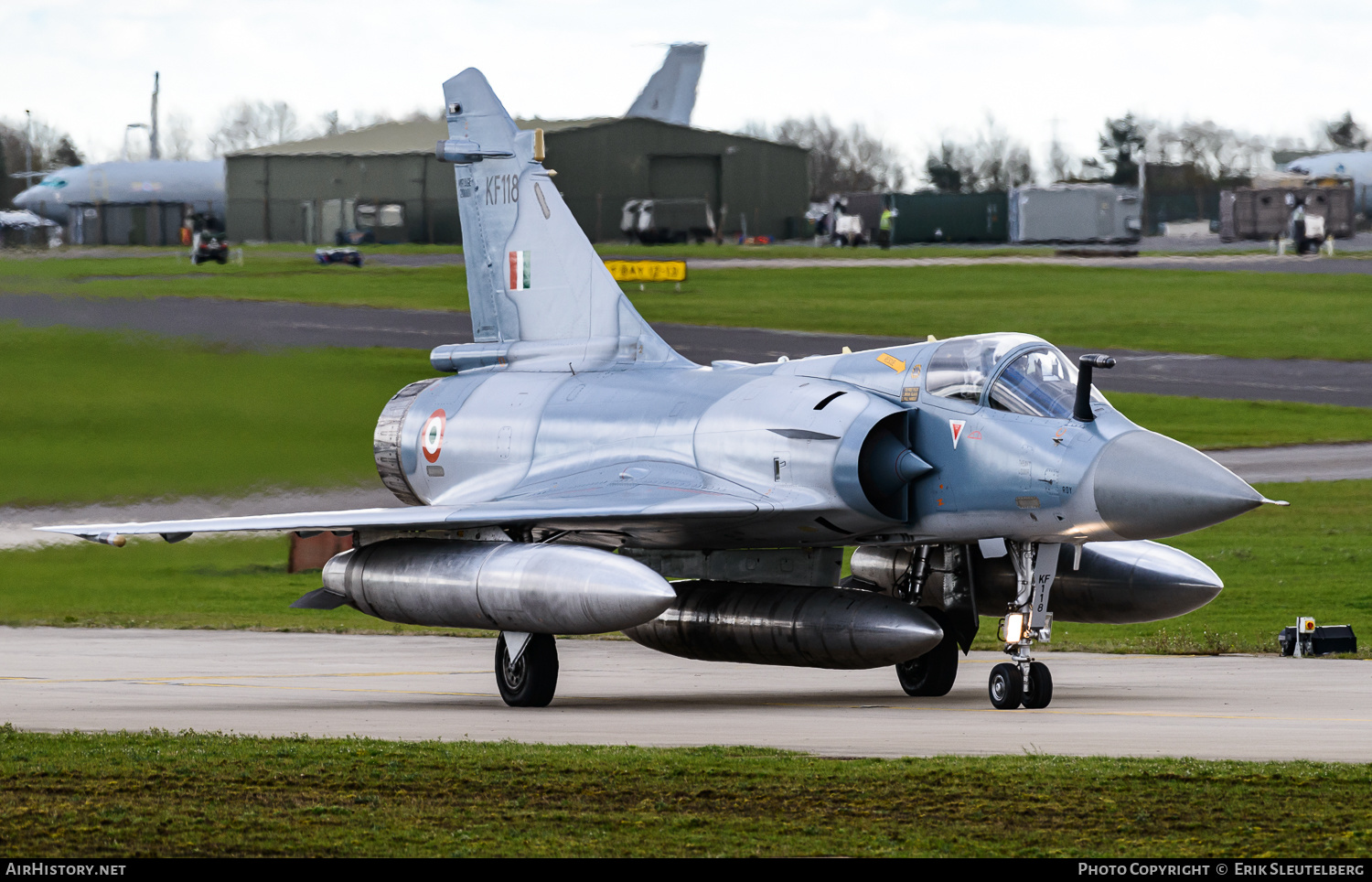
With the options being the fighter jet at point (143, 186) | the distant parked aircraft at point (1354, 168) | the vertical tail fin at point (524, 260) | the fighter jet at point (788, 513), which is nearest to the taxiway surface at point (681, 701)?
the fighter jet at point (788, 513)

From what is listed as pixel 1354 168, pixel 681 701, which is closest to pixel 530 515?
pixel 681 701

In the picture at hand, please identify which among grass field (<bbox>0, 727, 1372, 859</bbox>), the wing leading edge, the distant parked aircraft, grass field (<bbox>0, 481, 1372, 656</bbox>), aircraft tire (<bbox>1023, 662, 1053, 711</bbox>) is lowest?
grass field (<bbox>0, 481, 1372, 656</bbox>)

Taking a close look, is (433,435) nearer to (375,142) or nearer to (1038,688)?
(1038,688)

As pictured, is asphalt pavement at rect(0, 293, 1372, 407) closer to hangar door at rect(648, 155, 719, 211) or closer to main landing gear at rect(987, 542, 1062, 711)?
main landing gear at rect(987, 542, 1062, 711)

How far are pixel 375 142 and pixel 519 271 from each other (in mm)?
48172

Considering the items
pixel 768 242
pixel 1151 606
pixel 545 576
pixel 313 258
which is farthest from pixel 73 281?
pixel 768 242

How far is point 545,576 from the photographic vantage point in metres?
14.6

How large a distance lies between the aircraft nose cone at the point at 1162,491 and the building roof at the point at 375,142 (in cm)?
5206

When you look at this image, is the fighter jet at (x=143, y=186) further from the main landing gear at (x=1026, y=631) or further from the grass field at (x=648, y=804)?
the grass field at (x=648, y=804)

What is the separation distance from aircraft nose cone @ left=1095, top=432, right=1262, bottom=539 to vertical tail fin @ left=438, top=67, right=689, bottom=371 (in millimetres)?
5738

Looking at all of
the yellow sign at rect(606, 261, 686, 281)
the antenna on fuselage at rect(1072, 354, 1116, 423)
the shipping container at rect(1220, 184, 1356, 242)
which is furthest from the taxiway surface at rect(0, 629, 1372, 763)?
the shipping container at rect(1220, 184, 1356, 242)

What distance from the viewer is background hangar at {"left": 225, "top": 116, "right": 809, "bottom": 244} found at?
6638cm

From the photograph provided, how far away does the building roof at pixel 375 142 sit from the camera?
6469cm

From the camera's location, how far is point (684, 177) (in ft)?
257
